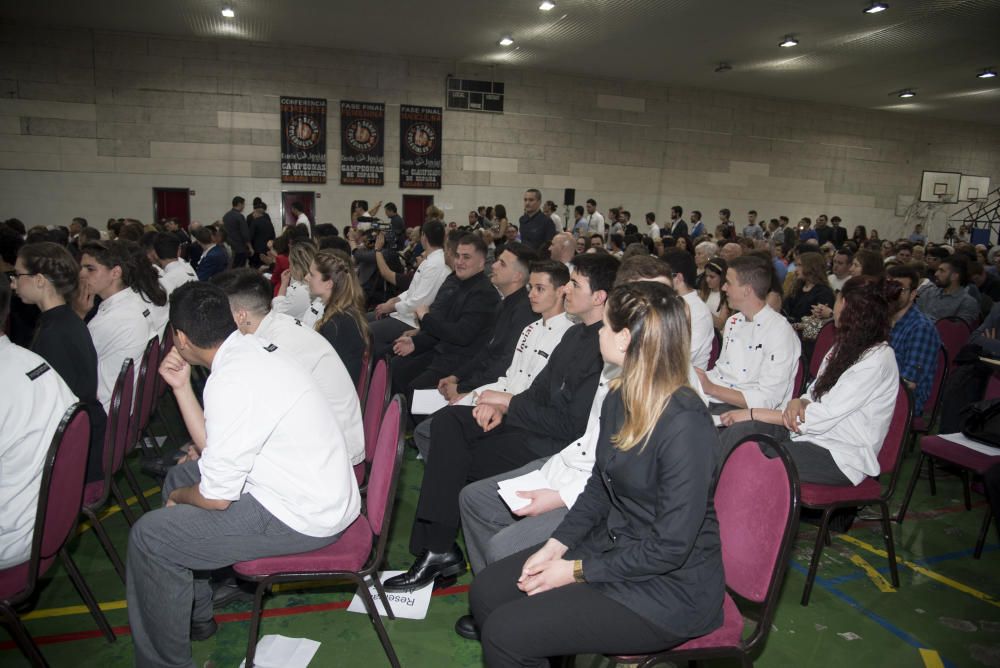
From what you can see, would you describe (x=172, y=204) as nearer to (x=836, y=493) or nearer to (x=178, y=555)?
(x=178, y=555)

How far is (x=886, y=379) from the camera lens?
2.74 m

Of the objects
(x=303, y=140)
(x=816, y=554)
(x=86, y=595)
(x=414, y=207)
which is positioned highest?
(x=303, y=140)

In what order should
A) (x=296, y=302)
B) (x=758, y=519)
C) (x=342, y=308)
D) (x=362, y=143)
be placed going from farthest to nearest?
(x=362, y=143) < (x=296, y=302) < (x=342, y=308) < (x=758, y=519)

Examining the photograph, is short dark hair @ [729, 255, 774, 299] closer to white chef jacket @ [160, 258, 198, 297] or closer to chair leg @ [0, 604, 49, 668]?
chair leg @ [0, 604, 49, 668]

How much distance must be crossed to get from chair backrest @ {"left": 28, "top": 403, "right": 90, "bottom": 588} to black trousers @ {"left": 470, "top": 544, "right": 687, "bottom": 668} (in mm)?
1433

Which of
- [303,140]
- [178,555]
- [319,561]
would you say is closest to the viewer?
[178,555]

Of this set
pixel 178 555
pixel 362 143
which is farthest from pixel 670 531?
pixel 362 143

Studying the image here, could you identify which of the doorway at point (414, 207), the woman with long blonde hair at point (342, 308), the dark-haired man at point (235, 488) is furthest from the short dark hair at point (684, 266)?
the doorway at point (414, 207)

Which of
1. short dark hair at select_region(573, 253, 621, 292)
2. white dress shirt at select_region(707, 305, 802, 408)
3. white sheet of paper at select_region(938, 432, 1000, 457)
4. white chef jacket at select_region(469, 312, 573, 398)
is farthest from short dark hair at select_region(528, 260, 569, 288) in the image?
white sheet of paper at select_region(938, 432, 1000, 457)

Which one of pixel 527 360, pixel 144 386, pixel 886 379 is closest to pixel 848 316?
pixel 886 379

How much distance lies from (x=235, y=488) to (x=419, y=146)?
13744 millimetres

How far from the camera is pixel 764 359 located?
11.0 ft

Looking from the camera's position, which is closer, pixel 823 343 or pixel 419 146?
pixel 823 343

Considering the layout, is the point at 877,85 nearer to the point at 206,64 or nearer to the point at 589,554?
the point at 206,64
